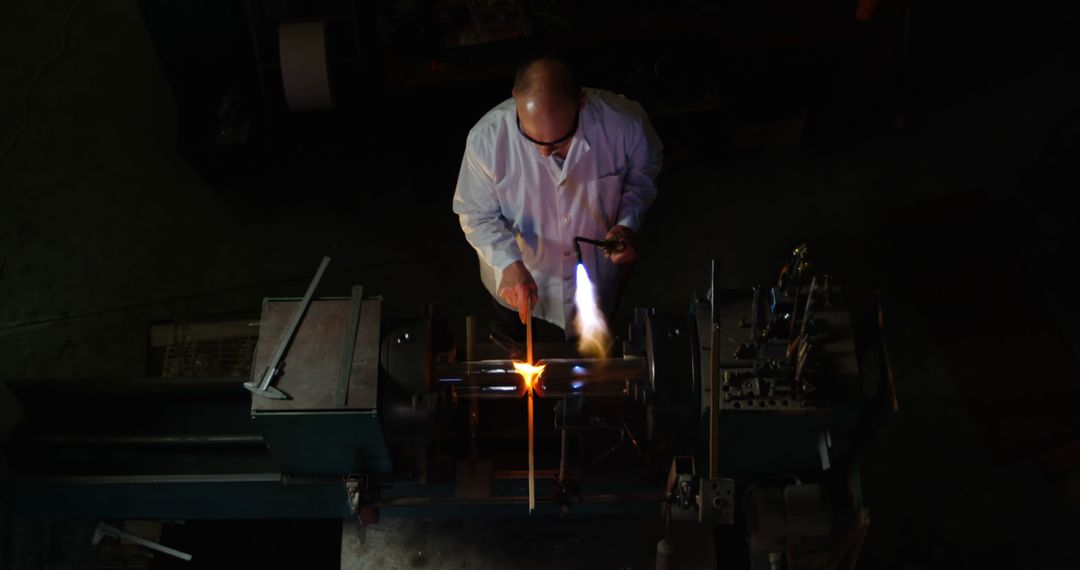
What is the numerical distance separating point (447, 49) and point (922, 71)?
2401 millimetres

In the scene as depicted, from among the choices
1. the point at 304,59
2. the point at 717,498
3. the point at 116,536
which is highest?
the point at 304,59

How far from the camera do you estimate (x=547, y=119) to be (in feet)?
8.21

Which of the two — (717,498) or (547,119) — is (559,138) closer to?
(547,119)

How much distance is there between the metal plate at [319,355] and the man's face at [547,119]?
641mm

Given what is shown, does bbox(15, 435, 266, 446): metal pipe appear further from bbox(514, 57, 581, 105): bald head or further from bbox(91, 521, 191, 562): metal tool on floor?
bbox(514, 57, 581, 105): bald head

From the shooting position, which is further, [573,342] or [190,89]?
[190,89]

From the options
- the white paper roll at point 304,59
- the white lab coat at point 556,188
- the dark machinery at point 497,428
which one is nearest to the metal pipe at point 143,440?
the dark machinery at point 497,428

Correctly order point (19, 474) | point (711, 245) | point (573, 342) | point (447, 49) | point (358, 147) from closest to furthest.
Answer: point (19, 474) < point (573, 342) < point (447, 49) < point (711, 245) < point (358, 147)

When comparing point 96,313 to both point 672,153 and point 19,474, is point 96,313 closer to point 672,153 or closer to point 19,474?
point 19,474

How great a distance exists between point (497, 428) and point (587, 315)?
57cm

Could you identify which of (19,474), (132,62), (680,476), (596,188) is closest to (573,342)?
(596,188)

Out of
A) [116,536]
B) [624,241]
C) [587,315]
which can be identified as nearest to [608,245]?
[624,241]

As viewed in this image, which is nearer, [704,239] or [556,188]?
[556,188]

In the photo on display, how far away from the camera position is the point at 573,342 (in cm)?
299
